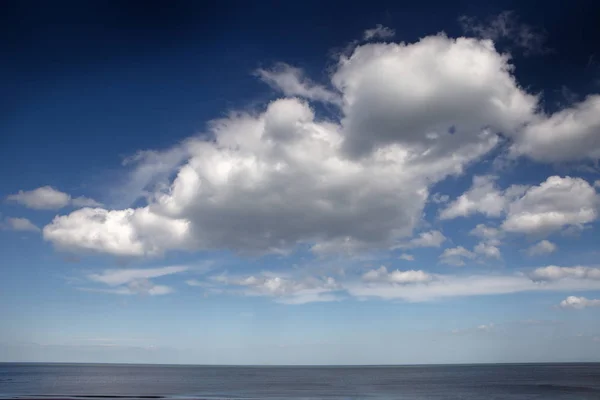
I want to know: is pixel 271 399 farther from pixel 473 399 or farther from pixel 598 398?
pixel 598 398

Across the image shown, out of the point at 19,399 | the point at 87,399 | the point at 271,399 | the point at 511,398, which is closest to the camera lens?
the point at 19,399

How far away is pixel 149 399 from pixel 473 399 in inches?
2050

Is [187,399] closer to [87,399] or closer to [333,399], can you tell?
[87,399]

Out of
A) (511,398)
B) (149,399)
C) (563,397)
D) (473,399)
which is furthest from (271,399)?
(563,397)

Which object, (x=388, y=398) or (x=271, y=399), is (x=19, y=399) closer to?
(x=271, y=399)

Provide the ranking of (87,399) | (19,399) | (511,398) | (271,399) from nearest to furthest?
(19,399), (87,399), (271,399), (511,398)

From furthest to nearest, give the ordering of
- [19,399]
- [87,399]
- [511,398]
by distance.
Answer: [511,398], [87,399], [19,399]

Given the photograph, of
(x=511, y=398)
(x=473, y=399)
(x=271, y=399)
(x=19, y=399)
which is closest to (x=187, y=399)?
(x=271, y=399)

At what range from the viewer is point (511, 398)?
76500mm

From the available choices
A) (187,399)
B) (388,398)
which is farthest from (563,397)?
(187,399)

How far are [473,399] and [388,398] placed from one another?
14174mm

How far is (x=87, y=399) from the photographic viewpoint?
6531cm

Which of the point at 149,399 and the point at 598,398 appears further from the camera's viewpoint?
the point at 598,398

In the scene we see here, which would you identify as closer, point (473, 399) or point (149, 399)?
point (149, 399)
